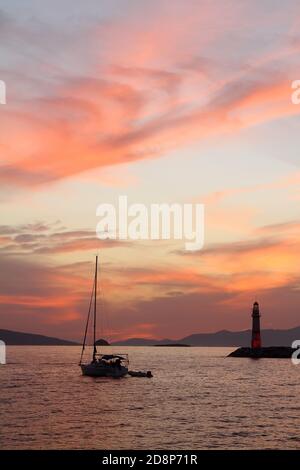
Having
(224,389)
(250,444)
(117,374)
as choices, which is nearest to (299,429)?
(250,444)

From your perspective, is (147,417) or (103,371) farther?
(103,371)

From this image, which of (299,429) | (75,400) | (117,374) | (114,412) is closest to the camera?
(299,429)

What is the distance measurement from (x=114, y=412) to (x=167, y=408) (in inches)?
218

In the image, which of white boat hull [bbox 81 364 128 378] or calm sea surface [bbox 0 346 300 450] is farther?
white boat hull [bbox 81 364 128 378]

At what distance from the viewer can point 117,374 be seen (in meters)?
95.2

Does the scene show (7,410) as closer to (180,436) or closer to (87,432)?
(87,432)

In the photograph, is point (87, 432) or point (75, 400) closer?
point (87, 432)

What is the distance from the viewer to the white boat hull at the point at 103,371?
9488 cm

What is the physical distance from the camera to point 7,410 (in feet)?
180

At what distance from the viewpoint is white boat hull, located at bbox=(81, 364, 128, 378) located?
9488cm

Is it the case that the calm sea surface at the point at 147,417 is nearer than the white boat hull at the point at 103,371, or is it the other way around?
the calm sea surface at the point at 147,417

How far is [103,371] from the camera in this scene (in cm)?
9550
